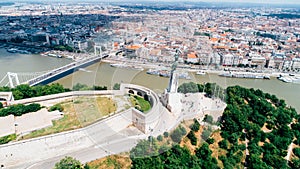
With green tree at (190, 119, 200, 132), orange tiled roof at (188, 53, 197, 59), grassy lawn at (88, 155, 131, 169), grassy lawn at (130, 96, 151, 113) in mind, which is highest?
orange tiled roof at (188, 53, 197, 59)

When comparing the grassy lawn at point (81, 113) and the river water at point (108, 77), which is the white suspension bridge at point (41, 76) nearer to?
the river water at point (108, 77)

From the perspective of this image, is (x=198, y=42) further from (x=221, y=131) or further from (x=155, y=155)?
(x=221, y=131)

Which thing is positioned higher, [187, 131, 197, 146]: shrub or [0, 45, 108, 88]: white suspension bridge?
[187, 131, 197, 146]: shrub

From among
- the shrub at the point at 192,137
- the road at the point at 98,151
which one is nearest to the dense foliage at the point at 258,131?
the shrub at the point at 192,137

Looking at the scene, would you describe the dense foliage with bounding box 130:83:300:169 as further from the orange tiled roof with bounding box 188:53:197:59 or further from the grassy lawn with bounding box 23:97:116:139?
A: the orange tiled roof with bounding box 188:53:197:59

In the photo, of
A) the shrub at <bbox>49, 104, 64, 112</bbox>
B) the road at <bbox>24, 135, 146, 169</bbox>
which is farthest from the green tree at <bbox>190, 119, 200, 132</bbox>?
the shrub at <bbox>49, 104, 64, 112</bbox>

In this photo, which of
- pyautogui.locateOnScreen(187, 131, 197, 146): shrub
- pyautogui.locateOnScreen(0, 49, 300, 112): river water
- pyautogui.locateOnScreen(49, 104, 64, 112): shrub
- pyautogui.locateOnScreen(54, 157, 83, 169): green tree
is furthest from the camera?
pyautogui.locateOnScreen(0, 49, 300, 112): river water
